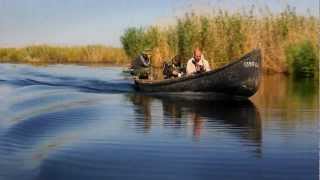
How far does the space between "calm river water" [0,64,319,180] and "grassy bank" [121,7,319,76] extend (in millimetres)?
6229

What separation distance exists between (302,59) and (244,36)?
209 centimetres

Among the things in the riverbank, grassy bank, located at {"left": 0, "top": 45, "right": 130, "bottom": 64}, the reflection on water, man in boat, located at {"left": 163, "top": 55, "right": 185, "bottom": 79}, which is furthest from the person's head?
grassy bank, located at {"left": 0, "top": 45, "right": 130, "bottom": 64}

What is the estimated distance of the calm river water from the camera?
596cm

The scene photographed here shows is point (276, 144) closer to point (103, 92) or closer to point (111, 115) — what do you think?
point (111, 115)

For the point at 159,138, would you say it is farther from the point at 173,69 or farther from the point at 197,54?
the point at 173,69

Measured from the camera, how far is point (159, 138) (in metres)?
7.66

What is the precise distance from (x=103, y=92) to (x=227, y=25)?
5531 millimetres

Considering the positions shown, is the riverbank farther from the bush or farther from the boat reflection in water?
the boat reflection in water

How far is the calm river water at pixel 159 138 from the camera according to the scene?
235 inches

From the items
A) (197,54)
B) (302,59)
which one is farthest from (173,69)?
(302,59)

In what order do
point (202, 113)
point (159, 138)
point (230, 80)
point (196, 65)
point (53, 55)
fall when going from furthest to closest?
point (53, 55)
point (196, 65)
point (230, 80)
point (202, 113)
point (159, 138)

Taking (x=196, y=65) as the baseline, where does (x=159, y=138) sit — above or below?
below

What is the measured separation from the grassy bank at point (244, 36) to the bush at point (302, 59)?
0.03 m

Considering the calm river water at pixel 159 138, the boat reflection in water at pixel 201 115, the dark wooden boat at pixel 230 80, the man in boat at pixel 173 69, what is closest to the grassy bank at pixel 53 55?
the man in boat at pixel 173 69
